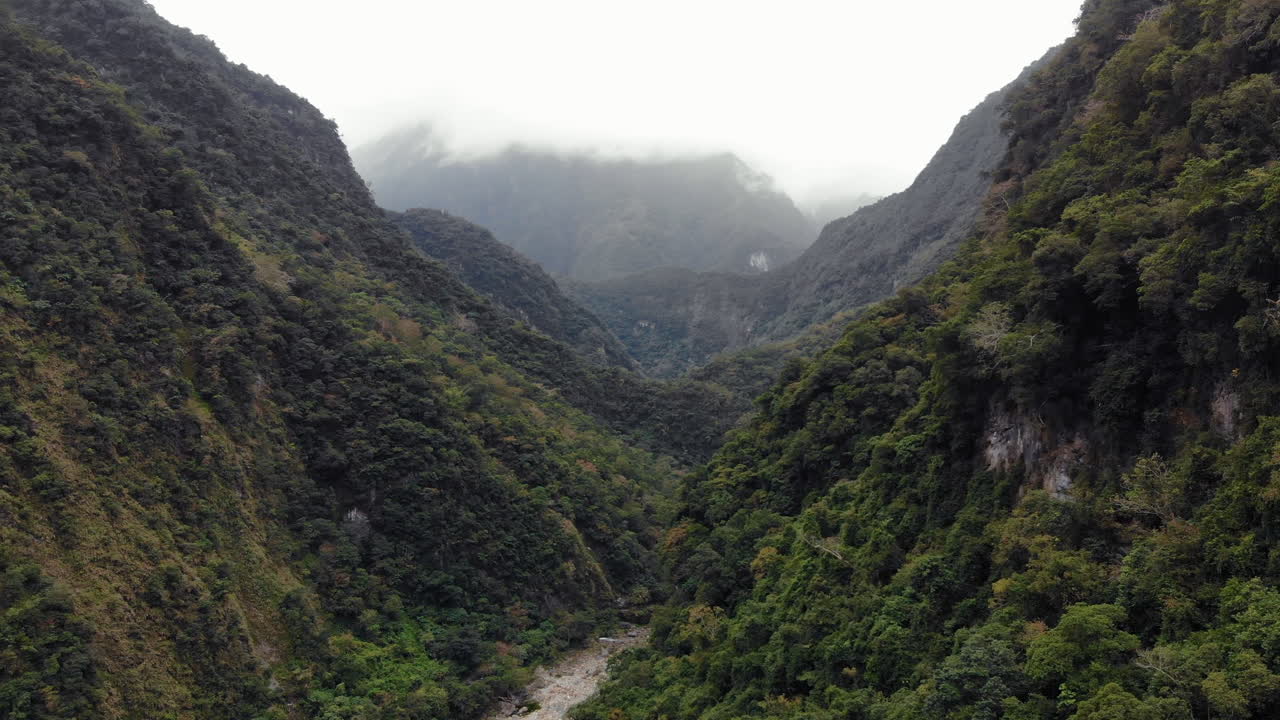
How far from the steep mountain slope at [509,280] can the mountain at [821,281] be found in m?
27.5

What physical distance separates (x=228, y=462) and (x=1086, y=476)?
1460 inches

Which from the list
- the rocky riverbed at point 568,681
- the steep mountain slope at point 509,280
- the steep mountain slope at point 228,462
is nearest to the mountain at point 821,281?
the steep mountain slope at point 509,280

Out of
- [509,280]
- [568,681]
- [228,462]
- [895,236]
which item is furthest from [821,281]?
[228,462]

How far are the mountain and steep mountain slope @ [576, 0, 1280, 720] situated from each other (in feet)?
213

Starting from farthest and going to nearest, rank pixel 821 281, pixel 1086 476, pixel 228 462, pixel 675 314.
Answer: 1. pixel 675 314
2. pixel 821 281
3. pixel 228 462
4. pixel 1086 476

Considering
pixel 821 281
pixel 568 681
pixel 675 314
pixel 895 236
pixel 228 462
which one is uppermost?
pixel 675 314

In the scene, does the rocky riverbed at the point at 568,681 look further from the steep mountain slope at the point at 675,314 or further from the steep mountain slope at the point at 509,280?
the steep mountain slope at the point at 675,314

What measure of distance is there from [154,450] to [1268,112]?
41.5 meters

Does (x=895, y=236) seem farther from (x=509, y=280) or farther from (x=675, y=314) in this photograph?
(x=509, y=280)

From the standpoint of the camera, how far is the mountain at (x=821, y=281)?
119 meters

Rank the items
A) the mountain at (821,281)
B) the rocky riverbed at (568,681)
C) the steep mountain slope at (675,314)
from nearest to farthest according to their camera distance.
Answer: the rocky riverbed at (568,681), the mountain at (821,281), the steep mountain slope at (675,314)

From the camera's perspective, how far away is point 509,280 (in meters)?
121

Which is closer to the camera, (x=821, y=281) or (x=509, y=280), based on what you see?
(x=509, y=280)

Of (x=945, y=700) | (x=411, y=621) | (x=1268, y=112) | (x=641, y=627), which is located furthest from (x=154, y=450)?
(x=1268, y=112)
